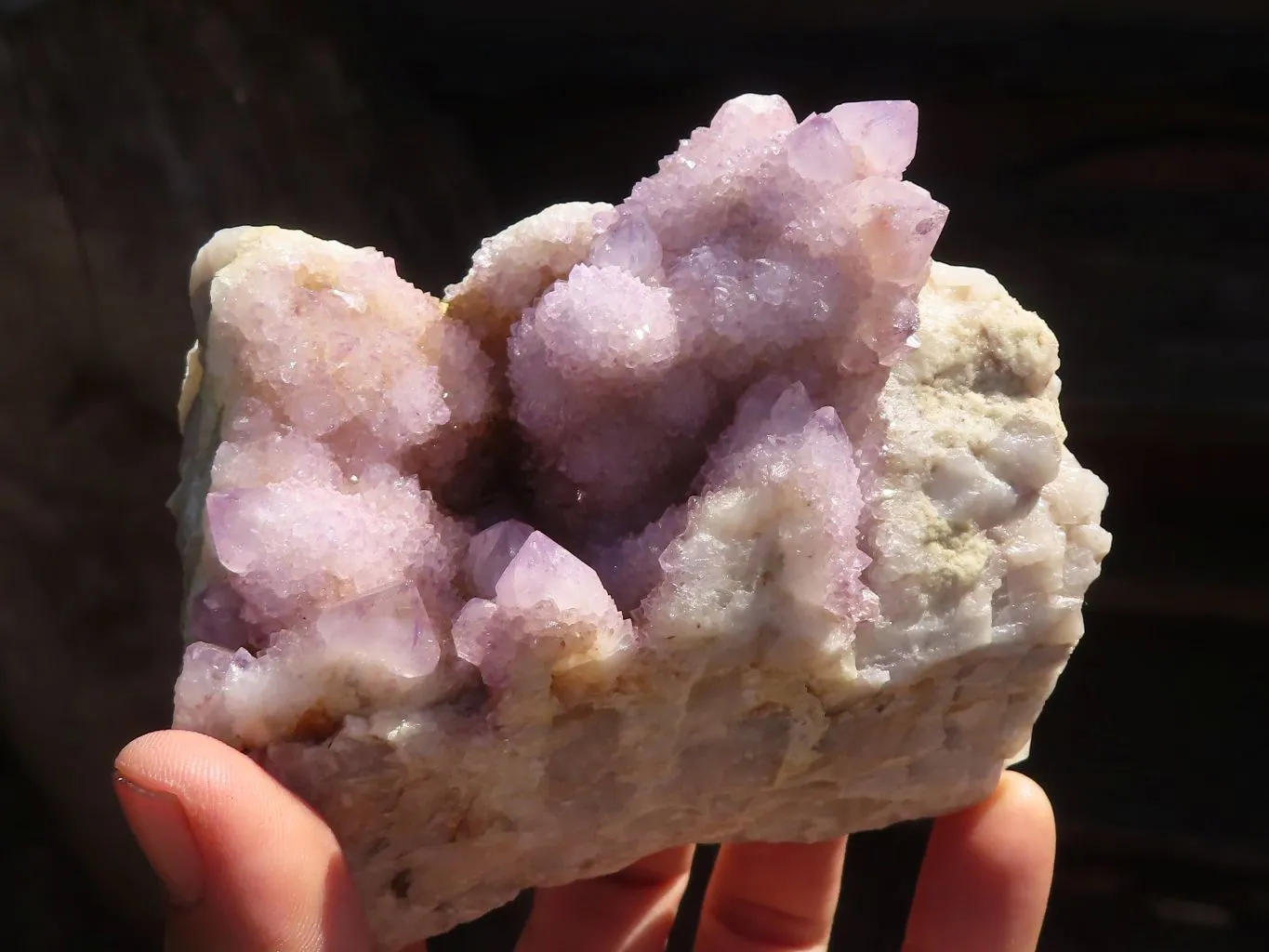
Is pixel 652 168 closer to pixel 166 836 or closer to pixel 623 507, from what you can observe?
pixel 623 507

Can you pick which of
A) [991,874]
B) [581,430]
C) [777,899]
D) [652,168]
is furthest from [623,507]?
[652,168]

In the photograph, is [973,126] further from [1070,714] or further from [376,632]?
[376,632]

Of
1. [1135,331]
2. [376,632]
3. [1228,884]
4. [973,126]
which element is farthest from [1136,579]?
[376,632]

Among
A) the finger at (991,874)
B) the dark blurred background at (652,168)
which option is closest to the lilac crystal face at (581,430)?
the finger at (991,874)

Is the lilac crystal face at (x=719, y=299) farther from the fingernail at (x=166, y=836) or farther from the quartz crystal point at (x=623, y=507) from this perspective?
the fingernail at (x=166, y=836)

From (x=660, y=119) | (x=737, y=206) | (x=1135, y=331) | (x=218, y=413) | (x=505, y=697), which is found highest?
(x=660, y=119)

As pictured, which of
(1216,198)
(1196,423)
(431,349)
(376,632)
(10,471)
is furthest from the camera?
(1216,198)

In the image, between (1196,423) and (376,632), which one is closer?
(376,632)
